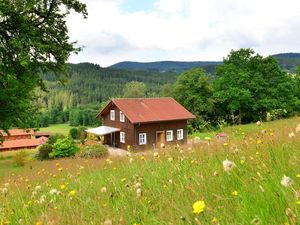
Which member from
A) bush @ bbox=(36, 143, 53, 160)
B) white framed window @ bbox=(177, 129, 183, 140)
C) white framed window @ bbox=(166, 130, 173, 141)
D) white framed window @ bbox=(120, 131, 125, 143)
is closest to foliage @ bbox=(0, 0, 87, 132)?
bush @ bbox=(36, 143, 53, 160)

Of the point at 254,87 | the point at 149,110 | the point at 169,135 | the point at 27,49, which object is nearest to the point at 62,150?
the point at 149,110

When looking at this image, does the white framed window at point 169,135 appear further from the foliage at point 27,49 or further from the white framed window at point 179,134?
the foliage at point 27,49

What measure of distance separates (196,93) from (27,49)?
37.0 metres

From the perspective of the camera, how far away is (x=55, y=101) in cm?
17975

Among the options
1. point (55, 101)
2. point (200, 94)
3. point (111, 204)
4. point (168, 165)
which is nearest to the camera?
point (111, 204)

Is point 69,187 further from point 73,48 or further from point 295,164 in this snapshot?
point 73,48

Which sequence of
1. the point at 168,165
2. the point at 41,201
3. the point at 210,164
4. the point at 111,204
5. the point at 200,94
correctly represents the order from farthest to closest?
the point at 200,94, the point at 168,165, the point at 210,164, the point at 41,201, the point at 111,204

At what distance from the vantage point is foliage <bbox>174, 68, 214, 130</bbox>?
156 ft

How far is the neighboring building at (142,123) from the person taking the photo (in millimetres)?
35312

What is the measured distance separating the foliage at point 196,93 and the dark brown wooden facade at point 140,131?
29.9 feet

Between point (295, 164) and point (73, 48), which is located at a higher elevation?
point (73, 48)

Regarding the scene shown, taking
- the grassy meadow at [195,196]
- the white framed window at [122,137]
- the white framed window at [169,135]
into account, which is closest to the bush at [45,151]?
the white framed window at [122,137]

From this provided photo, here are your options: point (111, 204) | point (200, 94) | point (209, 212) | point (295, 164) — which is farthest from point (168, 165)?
point (200, 94)

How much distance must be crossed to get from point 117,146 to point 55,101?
15045 centimetres
